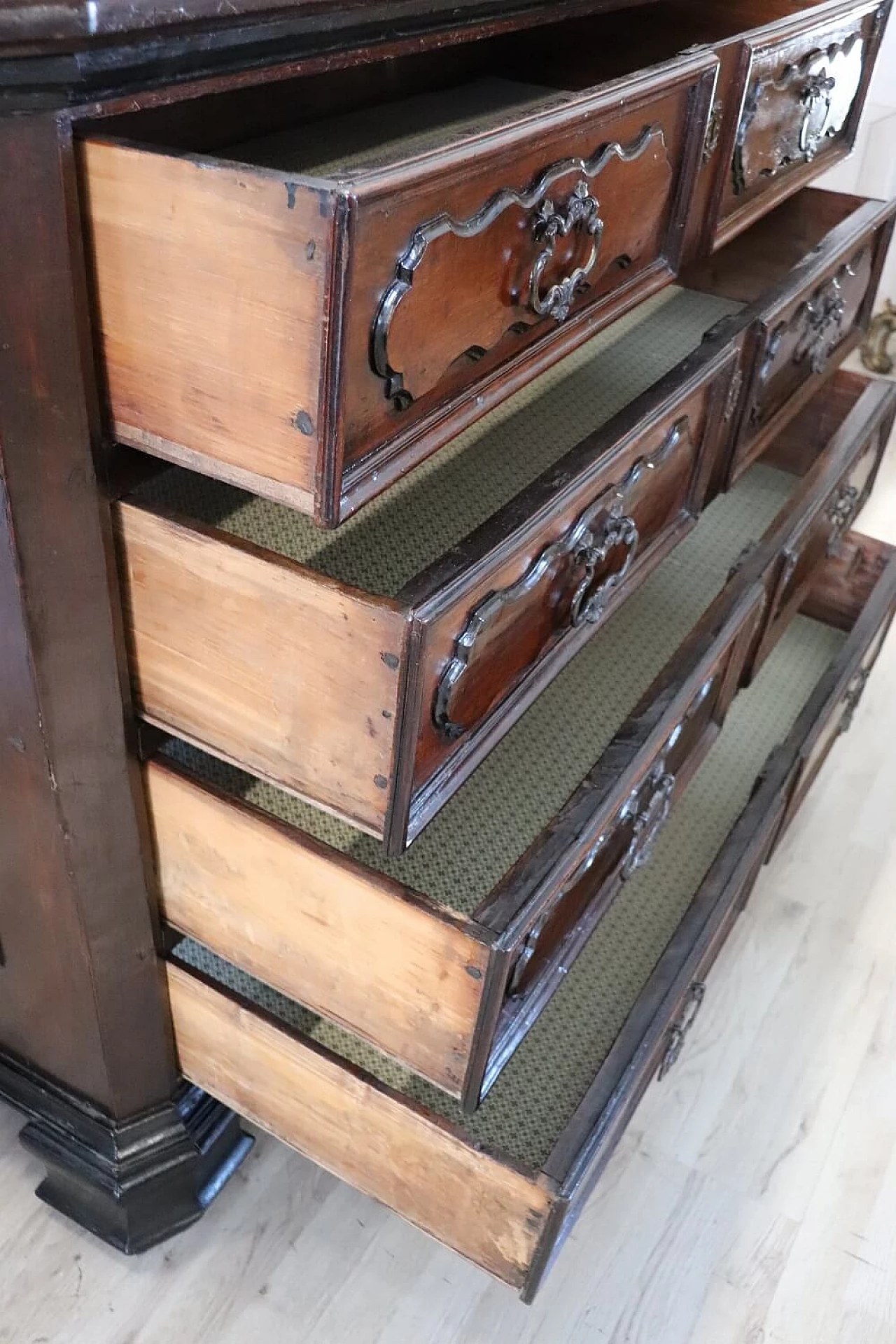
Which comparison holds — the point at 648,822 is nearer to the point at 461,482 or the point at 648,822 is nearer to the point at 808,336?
the point at 461,482

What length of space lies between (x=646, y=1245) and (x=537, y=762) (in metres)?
0.46

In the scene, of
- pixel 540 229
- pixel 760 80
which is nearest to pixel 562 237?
pixel 540 229

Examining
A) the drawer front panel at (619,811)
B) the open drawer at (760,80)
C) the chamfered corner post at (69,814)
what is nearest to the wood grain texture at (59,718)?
the chamfered corner post at (69,814)

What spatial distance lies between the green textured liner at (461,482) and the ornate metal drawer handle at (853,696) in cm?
55

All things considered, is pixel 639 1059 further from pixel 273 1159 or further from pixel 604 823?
pixel 273 1159

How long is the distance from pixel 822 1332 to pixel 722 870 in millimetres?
385

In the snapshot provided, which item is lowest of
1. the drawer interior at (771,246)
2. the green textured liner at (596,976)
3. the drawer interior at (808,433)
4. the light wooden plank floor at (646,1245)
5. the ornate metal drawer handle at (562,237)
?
the light wooden plank floor at (646,1245)

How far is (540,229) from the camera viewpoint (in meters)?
0.60

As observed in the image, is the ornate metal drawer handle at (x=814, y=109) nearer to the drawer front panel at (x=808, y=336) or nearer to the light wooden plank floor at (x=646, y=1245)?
the drawer front panel at (x=808, y=336)

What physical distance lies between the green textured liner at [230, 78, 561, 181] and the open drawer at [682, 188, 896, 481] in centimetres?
25

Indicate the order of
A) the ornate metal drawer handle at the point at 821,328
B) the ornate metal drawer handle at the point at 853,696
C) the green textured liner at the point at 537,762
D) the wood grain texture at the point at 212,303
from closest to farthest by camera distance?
1. the wood grain texture at the point at 212,303
2. the green textured liner at the point at 537,762
3. the ornate metal drawer handle at the point at 821,328
4. the ornate metal drawer handle at the point at 853,696

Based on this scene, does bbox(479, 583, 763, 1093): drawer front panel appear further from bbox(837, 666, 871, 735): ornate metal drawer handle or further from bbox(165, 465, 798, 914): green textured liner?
bbox(837, 666, 871, 735): ornate metal drawer handle

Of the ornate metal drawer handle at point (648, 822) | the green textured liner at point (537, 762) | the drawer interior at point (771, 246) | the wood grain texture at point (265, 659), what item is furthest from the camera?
the drawer interior at point (771, 246)

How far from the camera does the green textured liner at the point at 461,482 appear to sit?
71cm
